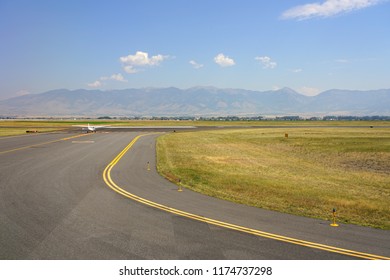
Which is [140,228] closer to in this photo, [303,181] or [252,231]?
[252,231]

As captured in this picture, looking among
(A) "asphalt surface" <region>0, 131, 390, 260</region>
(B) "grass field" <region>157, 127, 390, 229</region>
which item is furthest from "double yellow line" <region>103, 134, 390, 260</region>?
(B) "grass field" <region>157, 127, 390, 229</region>

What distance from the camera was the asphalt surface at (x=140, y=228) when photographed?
10.5 m

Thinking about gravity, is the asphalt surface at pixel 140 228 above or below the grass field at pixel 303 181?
above

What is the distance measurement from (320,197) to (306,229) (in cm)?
715

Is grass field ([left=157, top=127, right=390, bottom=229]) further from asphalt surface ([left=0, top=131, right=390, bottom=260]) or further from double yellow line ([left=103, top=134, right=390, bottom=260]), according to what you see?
double yellow line ([left=103, top=134, right=390, bottom=260])

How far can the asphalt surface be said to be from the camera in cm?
1055

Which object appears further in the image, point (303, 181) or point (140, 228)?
point (303, 181)

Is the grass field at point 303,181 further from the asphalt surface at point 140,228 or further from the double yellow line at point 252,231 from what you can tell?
the double yellow line at point 252,231

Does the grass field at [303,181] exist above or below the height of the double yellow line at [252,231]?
below

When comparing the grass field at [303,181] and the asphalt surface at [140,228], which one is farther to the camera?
the grass field at [303,181]

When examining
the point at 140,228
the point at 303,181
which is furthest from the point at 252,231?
the point at 303,181

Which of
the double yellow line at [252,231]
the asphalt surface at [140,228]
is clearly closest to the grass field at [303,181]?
the asphalt surface at [140,228]

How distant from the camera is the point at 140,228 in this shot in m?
12.8
